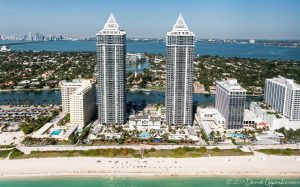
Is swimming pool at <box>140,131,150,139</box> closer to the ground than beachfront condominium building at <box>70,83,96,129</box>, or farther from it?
closer to the ground

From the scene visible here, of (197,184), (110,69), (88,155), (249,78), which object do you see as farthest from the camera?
(249,78)

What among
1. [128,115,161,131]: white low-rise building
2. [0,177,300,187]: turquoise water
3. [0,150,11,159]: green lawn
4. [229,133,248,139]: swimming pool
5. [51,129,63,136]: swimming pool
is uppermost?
[128,115,161,131]: white low-rise building

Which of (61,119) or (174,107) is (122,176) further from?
(61,119)

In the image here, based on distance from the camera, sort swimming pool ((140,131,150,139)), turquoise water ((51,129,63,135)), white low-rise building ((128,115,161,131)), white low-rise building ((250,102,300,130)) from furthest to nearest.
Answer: white low-rise building ((128,115,161,131)) → white low-rise building ((250,102,300,130)) → turquoise water ((51,129,63,135)) → swimming pool ((140,131,150,139))

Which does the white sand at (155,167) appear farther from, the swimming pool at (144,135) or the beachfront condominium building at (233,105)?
the beachfront condominium building at (233,105)

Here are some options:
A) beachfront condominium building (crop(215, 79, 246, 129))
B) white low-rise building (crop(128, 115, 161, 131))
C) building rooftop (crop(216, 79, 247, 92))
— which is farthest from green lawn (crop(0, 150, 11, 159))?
building rooftop (crop(216, 79, 247, 92))

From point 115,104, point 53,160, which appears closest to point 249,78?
point 115,104

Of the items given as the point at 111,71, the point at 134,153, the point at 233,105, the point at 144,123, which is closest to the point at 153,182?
the point at 134,153

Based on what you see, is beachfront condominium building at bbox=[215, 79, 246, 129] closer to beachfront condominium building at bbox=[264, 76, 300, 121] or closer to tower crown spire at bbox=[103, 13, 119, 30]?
beachfront condominium building at bbox=[264, 76, 300, 121]
